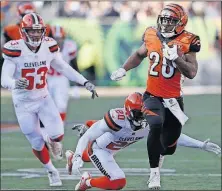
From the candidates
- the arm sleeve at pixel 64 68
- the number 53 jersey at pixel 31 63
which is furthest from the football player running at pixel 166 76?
the number 53 jersey at pixel 31 63

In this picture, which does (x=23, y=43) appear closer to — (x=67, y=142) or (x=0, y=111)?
(x=67, y=142)

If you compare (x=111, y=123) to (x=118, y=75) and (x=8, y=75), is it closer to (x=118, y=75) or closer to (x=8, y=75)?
(x=118, y=75)

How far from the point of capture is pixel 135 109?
26.7 ft

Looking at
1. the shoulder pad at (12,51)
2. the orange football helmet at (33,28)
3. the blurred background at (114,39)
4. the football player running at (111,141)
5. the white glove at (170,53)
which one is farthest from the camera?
the blurred background at (114,39)

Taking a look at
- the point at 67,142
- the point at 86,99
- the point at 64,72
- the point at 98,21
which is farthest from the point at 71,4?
the point at 64,72

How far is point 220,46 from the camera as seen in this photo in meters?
20.8

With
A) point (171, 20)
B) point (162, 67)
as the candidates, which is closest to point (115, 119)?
point (162, 67)

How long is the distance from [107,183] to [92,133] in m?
0.49

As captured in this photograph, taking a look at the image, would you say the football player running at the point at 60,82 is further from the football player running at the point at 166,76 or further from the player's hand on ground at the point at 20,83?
the football player running at the point at 166,76

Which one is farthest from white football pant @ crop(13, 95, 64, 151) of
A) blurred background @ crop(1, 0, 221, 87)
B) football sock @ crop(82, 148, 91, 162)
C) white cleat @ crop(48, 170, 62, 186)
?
blurred background @ crop(1, 0, 221, 87)

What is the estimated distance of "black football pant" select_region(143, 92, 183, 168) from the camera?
7.96m

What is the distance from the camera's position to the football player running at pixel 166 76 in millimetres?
7957

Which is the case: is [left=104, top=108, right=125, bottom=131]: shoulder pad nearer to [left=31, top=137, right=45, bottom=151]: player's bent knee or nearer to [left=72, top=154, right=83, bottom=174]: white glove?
[left=72, top=154, right=83, bottom=174]: white glove

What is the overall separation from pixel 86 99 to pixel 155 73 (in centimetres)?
1107
